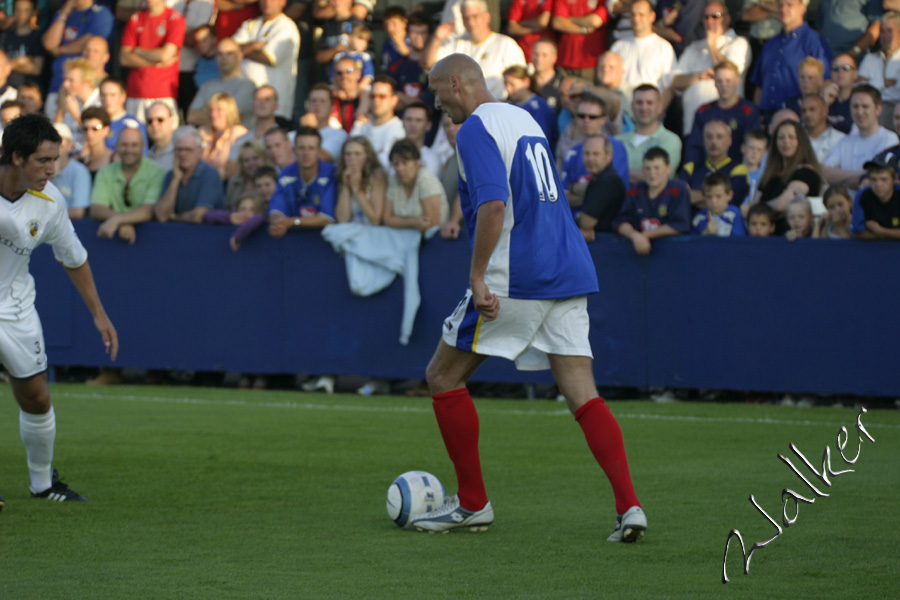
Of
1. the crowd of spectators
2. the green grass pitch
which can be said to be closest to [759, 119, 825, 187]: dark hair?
the crowd of spectators

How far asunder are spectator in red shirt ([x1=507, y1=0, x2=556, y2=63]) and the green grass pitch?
5.49 m

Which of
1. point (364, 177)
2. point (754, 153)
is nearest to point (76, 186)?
point (364, 177)

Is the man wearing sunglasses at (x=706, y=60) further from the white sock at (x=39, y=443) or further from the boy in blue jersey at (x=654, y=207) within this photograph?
the white sock at (x=39, y=443)

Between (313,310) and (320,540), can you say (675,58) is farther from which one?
(320,540)

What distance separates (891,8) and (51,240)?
9365 mm

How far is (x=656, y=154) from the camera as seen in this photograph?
11.3 meters

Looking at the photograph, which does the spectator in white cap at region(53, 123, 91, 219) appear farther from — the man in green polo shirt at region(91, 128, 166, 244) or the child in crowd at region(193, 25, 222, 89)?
the child in crowd at region(193, 25, 222, 89)

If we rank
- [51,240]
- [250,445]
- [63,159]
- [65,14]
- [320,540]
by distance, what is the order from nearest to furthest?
[320,540] < [51,240] < [250,445] < [63,159] < [65,14]

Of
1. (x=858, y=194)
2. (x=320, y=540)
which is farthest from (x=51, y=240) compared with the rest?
(x=858, y=194)

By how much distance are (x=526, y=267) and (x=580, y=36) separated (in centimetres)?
927

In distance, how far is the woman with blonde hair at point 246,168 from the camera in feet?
43.0

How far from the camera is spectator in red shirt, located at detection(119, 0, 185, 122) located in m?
15.8

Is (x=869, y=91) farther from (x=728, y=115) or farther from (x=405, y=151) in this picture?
→ (x=405, y=151)

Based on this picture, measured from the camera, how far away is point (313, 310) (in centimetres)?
1222
